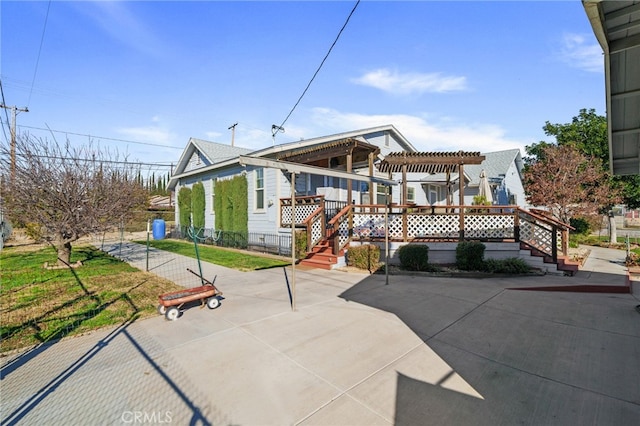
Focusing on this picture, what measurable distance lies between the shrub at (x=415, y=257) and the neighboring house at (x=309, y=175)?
266 centimetres

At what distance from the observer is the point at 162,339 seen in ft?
13.2

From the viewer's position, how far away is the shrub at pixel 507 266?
8445 mm

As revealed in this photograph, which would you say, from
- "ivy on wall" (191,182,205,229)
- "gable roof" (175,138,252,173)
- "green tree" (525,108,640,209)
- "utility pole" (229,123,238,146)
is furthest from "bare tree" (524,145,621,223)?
"utility pole" (229,123,238,146)

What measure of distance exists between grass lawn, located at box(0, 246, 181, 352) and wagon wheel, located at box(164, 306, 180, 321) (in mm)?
509

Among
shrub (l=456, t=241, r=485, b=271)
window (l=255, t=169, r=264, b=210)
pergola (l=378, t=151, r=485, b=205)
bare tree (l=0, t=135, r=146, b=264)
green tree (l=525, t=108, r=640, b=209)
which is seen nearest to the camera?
bare tree (l=0, t=135, r=146, b=264)

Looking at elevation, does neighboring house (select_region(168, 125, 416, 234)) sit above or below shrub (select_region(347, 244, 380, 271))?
above

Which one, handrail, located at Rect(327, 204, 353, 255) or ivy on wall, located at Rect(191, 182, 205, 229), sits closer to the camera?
handrail, located at Rect(327, 204, 353, 255)

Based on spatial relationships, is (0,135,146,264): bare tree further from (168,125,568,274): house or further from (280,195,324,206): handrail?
(280,195,324,206): handrail

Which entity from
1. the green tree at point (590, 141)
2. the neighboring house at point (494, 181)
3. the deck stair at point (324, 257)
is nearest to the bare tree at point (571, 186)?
the green tree at point (590, 141)

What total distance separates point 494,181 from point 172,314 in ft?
72.5

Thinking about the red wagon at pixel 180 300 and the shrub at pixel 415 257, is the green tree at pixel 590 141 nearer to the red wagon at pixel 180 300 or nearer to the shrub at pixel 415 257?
the shrub at pixel 415 257

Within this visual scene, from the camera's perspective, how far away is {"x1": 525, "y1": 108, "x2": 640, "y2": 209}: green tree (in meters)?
16.6

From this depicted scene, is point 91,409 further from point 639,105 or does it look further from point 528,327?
point 639,105

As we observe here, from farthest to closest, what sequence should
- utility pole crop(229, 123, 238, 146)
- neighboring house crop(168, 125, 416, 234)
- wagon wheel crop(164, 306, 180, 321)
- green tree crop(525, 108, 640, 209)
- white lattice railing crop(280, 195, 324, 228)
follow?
utility pole crop(229, 123, 238, 146), green tree crop(525, 108, 640, 209), neighboring house crop(168, 125, 416, 234), white lattice railing crop(280, 195, 324, 228), wagon wheel crop(164, 306, 180, 321)
